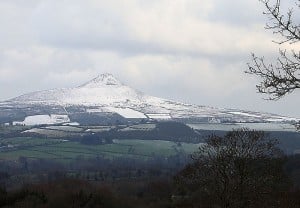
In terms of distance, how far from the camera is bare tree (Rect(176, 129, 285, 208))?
86.7ft

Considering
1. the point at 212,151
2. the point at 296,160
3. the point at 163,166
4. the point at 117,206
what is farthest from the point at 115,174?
the point at 212,151

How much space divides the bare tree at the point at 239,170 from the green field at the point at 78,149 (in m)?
106

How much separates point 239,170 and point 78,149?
5046 inches

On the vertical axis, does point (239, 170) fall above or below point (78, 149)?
above

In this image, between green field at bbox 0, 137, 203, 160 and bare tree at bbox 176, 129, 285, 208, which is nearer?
bare tree at bbox 176, 129, 285, 208

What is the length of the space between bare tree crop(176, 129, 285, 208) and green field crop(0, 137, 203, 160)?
4186 inches

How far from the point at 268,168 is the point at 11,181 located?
277ft

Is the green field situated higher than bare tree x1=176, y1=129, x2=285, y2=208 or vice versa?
bare tree x1=176, y1=129, x2=285, y2=208

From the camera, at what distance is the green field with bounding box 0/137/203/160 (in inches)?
5487

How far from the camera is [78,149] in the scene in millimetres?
151500

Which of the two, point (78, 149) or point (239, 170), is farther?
point (78, 149)

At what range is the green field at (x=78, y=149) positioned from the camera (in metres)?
139

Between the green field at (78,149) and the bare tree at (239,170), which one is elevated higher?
the bare tree at (239,170)

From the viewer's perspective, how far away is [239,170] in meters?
26.3
